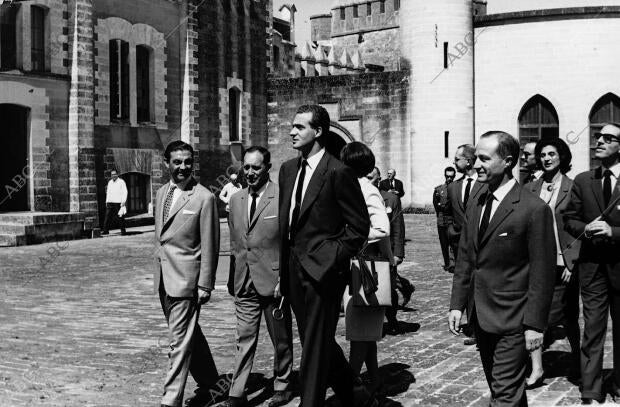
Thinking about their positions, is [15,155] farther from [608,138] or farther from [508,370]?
[508,370]

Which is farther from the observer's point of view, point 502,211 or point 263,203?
point 263,203

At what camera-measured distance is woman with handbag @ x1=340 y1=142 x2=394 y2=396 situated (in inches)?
225

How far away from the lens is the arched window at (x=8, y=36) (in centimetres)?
2180

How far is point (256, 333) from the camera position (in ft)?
20.8

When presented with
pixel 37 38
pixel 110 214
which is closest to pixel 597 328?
pixel 110 214

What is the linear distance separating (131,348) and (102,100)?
55.6 ft

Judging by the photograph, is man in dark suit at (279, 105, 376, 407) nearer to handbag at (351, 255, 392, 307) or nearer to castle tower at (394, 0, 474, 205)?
handbag at (351, 255, 392, 307)

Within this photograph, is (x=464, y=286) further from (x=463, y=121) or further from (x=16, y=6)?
(x=463, y=121)

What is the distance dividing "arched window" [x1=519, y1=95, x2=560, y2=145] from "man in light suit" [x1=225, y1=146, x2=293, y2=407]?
2614 cm

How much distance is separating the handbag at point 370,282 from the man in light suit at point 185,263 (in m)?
1.09

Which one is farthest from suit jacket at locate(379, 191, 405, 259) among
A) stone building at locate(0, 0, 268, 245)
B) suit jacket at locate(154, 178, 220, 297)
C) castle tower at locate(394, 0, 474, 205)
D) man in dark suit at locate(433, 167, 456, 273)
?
castle tower at locate(394, 0, 474, 205)

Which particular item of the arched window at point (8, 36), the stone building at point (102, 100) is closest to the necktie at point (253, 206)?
the stone building at point (102, 100)

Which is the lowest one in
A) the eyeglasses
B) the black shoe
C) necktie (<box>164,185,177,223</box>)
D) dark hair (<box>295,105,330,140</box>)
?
the black shoe

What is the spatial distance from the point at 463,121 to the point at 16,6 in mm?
16642
